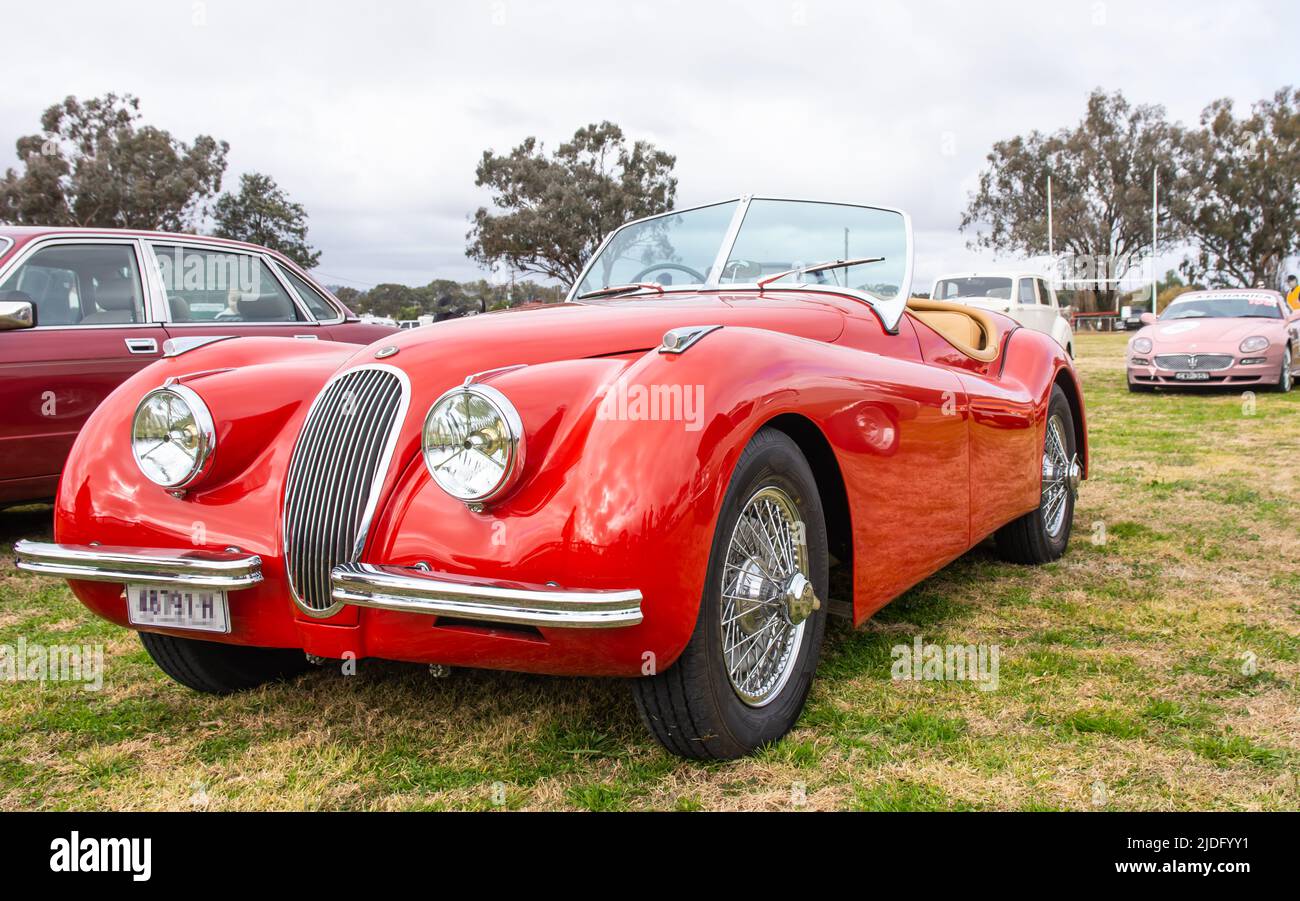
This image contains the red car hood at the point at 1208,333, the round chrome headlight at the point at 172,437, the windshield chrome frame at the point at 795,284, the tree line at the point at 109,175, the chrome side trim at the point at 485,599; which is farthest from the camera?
the tree line at the point at 109,175

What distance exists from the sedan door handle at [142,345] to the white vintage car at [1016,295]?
11.6m

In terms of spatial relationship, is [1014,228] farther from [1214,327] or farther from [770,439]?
[770,439]

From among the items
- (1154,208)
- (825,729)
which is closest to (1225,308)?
(825,729)

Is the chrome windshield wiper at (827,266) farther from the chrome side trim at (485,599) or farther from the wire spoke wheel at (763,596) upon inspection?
the chrome side trim at (485,599)

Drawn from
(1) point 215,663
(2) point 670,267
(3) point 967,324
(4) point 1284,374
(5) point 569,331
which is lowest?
(1) point 215,663

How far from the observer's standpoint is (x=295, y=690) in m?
3.07

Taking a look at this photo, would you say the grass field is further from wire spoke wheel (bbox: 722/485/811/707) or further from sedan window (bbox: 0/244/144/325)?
sedan window (bbox: 0/244/144/325)

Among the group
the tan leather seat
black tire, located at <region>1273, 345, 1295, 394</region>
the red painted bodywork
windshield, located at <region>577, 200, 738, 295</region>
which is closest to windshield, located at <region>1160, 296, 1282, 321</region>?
black tire, located at <region>1273, 345, 1295, 394</region>

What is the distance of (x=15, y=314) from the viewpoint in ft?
15.9

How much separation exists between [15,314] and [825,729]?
14.8 ft

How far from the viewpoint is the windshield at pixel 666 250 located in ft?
12.7

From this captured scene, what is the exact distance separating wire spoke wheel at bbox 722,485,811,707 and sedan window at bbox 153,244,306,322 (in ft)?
14.8

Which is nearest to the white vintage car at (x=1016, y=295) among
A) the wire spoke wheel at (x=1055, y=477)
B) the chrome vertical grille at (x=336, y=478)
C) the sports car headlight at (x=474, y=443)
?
the wire spoke wheel at (x=1055, y=477)

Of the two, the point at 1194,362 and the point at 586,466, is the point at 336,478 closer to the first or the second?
the point at 586,466
